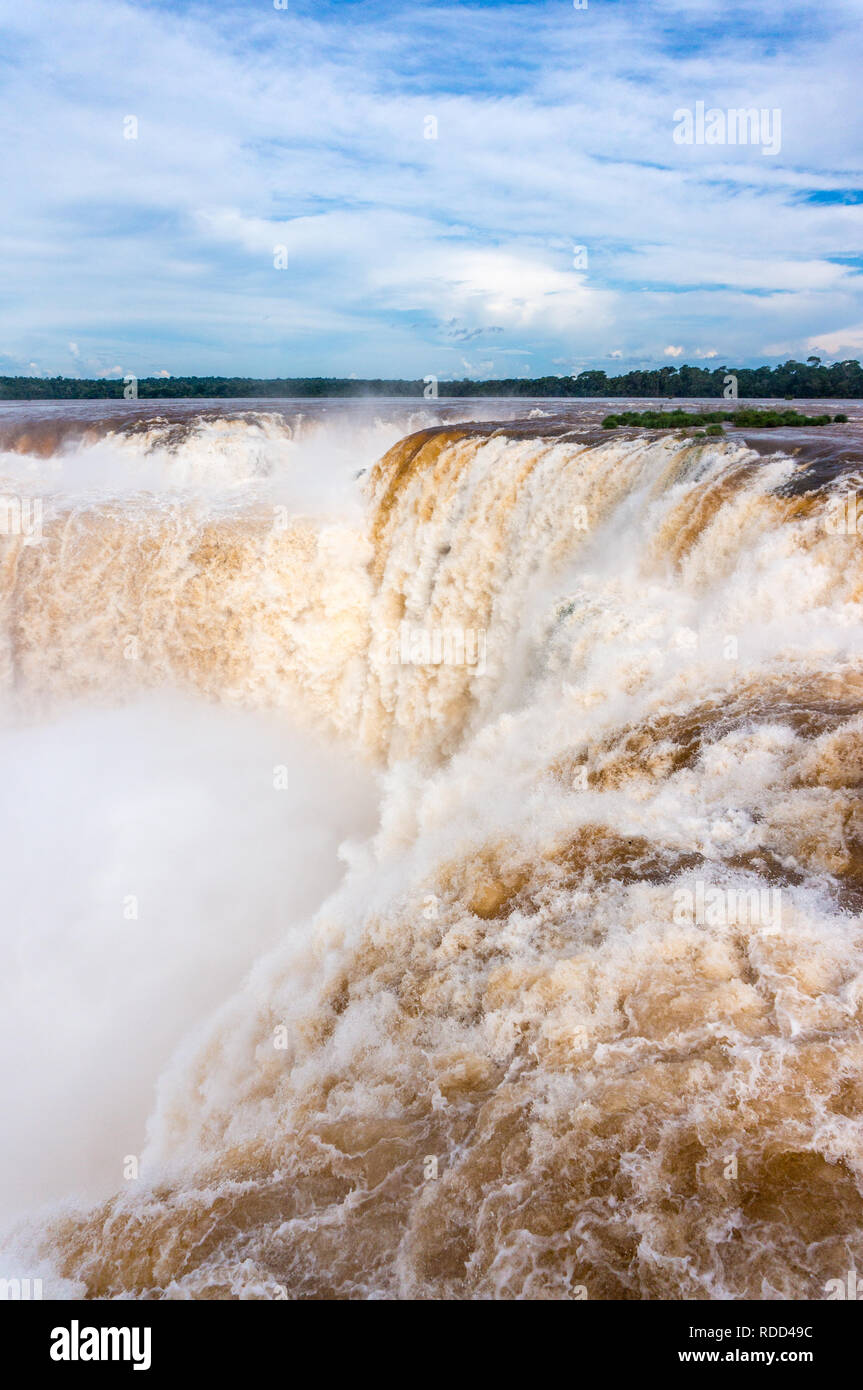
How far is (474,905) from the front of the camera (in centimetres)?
570

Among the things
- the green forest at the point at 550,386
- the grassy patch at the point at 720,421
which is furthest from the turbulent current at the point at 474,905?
the green forest at the point at 550,386

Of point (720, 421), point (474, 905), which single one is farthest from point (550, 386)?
point (474, 905)

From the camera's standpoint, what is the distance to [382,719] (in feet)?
50.6

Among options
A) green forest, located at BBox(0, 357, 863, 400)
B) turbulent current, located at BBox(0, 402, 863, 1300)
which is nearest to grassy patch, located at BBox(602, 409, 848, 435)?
turbulent current, located at BBox(0, 402, 863, 1300)

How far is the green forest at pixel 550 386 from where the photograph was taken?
130ft

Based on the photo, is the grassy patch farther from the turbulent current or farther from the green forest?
the green forest

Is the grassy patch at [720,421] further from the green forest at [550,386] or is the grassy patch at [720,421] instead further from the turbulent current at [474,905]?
the green forest at [550,386]

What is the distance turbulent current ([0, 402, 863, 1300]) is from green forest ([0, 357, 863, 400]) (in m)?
30.1

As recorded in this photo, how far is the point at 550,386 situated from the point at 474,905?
5814cm

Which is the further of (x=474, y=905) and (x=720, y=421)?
(x=720, y=421)

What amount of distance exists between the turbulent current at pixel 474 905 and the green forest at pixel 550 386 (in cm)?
3008

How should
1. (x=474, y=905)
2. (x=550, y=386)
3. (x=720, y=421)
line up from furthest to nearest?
(x=550, y=386)
(x=720, y=421)
(x=474, y=905)

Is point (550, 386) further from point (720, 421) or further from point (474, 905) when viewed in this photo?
point (474, 905)

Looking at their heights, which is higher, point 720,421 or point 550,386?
point 550,386
